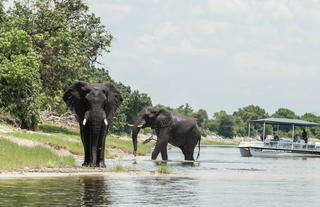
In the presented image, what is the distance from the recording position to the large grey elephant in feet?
74.6

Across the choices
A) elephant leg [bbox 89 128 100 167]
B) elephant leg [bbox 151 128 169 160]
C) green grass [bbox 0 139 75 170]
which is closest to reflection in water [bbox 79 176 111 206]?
green grass [bbox 0 139 75 170]

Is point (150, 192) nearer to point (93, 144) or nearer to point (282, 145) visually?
point (93, 144)

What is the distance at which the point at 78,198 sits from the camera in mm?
14125

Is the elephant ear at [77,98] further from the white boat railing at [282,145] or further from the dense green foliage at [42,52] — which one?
the white boat railing at [282,145]

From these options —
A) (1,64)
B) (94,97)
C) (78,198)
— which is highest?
(1,64)

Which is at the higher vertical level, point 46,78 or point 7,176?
point 46,78

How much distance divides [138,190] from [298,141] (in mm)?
42153

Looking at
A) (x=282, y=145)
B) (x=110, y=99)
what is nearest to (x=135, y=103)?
(x=282, y=145)

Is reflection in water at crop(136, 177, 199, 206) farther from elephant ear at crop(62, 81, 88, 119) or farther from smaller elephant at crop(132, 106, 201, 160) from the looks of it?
smaller elephant at crop(132, 106, 201, 160)

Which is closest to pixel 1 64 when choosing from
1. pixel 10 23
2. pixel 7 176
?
pixel 10 23

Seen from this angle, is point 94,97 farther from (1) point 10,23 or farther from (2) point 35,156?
(1) point 10,23

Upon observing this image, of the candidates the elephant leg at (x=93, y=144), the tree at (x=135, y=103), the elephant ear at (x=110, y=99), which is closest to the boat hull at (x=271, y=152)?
the elephant ear at (x=110, y=99)

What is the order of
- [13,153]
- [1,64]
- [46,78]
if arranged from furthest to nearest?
[46,78], [1,64], [13,153]

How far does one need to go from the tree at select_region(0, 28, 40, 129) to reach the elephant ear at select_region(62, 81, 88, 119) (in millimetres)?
16676
